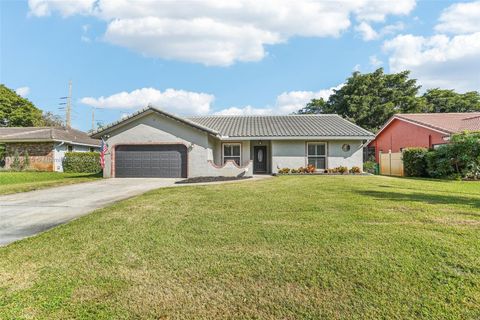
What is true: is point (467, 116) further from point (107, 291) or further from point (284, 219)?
point (107, 291)

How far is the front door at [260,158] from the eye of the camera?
21.3 metres

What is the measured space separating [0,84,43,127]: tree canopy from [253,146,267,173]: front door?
4340cm

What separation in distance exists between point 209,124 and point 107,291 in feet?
65.5

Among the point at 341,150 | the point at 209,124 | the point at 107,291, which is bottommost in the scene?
the point at 107,291

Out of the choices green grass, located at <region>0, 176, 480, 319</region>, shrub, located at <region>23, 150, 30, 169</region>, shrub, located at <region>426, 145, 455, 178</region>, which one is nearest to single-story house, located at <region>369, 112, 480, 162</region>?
shrub, located at <region>426, 145, 455, 178</region>

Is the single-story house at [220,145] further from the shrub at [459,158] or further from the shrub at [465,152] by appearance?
the shrub at [465,152]

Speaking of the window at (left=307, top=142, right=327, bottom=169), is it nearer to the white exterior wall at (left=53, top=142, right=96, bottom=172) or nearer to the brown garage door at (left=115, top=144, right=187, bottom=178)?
the brown garage door at (left=115, top=144, right=187, bottom=178)

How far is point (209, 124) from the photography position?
75.7 ft

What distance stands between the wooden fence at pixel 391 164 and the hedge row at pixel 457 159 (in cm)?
221

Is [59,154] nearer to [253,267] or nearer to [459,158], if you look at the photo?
[253,267]

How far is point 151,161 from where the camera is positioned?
18250 mm

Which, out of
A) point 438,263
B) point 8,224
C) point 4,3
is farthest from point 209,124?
point 438,263

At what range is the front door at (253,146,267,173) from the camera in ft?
70.0

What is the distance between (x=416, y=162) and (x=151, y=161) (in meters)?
17.2
